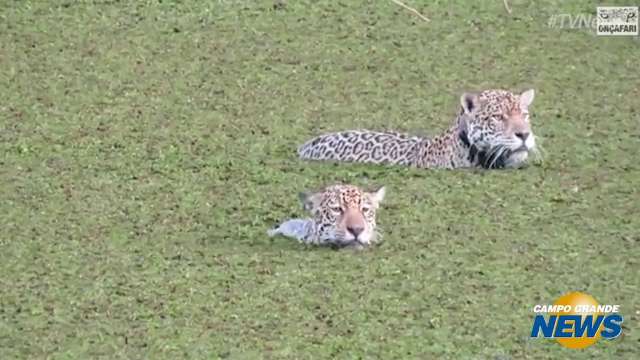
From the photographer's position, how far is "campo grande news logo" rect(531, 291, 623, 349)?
873cm

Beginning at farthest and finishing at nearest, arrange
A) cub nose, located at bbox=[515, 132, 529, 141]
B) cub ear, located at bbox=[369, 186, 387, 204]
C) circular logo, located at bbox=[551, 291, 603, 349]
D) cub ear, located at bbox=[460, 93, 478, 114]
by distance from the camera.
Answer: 1. cub ear, located at bbox=[460, 93, 478, 114]
2. cub nose, located at bbox=[515, 132, 529, 141]
3. cub ear, located at bbox=[369, 186, 387, 204]
4. circular logo, located at bbox=[551, 291, 603, 349]

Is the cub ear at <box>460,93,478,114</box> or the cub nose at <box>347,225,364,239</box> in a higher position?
the cub ear at <box>460,93,478,114</box>

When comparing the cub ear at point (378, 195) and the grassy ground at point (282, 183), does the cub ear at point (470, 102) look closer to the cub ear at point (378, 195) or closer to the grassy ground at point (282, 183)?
the grassy ground at point (282, 183)

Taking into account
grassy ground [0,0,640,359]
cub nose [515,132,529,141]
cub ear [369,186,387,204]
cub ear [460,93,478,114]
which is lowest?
grassy ground [0,0,640,359]

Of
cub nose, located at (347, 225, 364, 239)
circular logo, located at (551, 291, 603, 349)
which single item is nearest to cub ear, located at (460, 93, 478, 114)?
cub nose, located at (347, 225, 364, 239)

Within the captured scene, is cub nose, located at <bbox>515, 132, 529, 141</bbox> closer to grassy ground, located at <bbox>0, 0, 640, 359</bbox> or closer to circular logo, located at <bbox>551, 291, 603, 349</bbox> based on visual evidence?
grassy ground, located at <bbox>0, 0, 640, 359</bbox>

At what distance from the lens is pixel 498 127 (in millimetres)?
11672

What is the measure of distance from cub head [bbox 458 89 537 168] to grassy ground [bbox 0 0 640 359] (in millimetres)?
202

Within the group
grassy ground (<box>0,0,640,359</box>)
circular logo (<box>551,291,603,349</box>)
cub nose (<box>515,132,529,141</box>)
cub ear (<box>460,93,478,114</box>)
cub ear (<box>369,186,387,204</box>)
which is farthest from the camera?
cub ear (<box>460,93,478,114</box>)

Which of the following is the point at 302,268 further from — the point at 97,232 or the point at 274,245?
the point at 97,232

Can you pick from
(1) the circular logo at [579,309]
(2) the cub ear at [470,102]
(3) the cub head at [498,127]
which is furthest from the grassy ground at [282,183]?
(2) the cub ear at [470,102]

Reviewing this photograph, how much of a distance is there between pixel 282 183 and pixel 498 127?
1.29m

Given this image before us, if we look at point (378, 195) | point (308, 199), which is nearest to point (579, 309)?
point (378, 195)

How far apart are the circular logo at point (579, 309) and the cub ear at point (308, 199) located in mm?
1610
